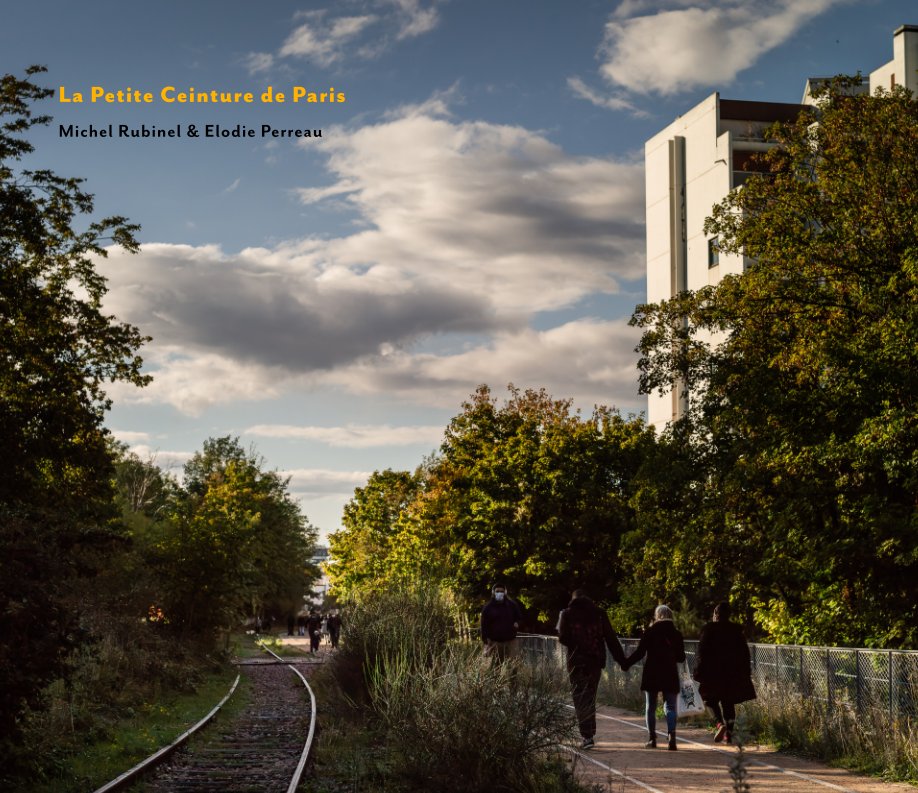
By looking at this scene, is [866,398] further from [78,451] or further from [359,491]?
[359,491]

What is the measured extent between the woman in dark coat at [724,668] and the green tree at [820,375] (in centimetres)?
783

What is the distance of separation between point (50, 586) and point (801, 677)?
387 inches

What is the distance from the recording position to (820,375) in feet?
83.4

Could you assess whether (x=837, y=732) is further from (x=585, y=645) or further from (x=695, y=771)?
(x=585, y=645)

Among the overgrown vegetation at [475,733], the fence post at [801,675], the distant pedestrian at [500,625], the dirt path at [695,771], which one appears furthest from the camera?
the distant pedestrian at [500,625]

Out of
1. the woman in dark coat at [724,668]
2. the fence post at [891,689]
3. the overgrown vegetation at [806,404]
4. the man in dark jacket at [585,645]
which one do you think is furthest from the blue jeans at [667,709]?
the overgrown vegetation at [806,404]

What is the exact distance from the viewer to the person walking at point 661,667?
1495cm

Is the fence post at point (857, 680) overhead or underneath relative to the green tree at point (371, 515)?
underneath

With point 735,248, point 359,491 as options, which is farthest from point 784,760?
point 359,491

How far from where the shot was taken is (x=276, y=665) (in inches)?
1834

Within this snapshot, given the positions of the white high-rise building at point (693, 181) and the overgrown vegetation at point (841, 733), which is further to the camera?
the white high-rise building at point (693, 181)

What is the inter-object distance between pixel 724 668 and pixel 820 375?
11405mm

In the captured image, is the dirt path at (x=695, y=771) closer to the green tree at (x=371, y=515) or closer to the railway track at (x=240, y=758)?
the railway track at (x=240, y=758)

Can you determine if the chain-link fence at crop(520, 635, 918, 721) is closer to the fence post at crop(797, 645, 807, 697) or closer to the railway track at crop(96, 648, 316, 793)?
the fence post at crop(797, 645, 807, 697)
